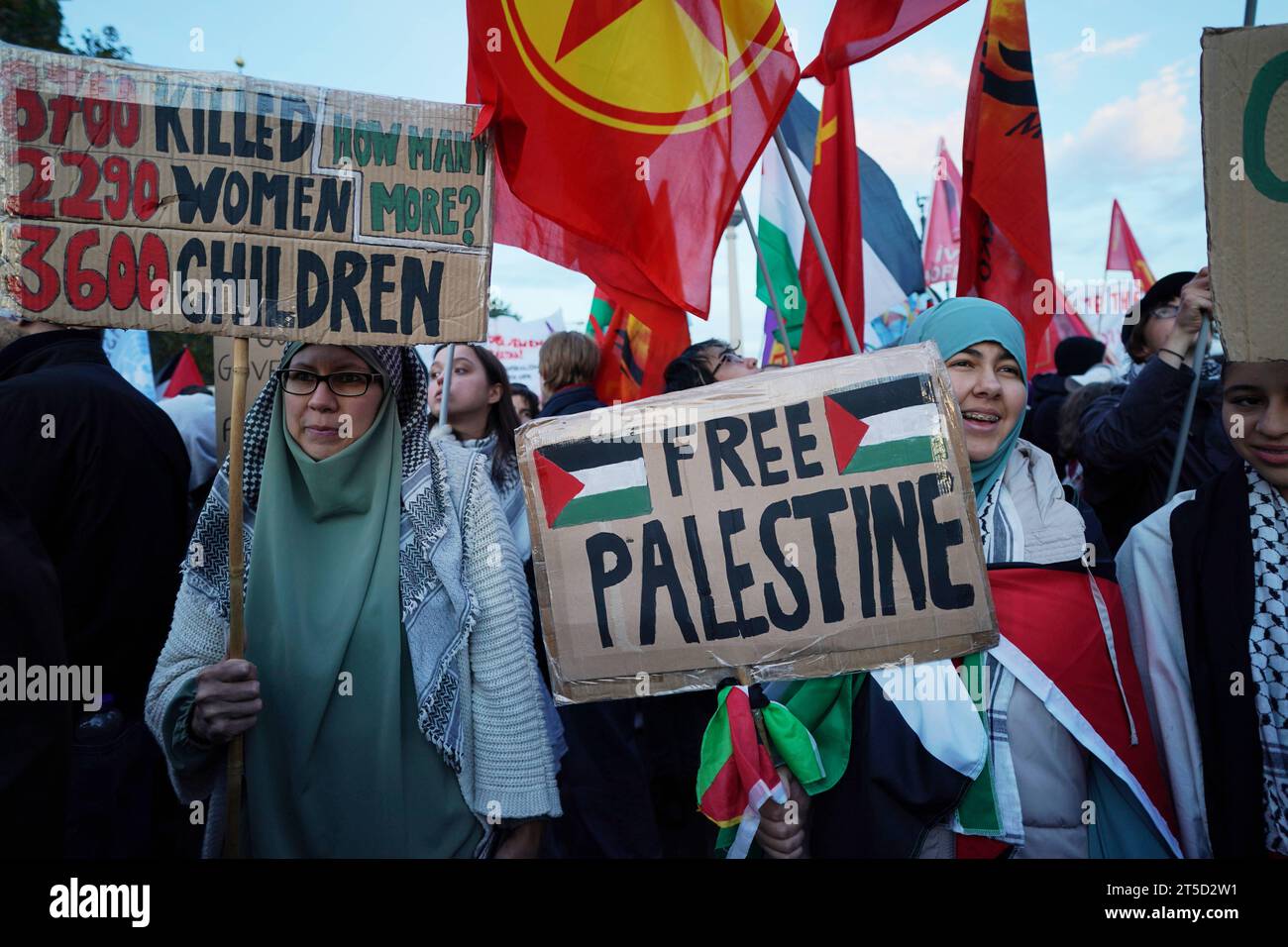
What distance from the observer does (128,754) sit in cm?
249

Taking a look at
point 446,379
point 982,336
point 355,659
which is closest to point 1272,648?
point 982,336

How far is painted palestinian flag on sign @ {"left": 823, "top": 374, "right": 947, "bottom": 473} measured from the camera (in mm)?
1991

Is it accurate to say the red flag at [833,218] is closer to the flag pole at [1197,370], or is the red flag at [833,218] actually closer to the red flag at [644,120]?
the red flag at [644,120]

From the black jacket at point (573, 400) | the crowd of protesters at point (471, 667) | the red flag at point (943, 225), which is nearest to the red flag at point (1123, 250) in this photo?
the red flag at point (943, 225)

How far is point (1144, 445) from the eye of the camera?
3.19 meters

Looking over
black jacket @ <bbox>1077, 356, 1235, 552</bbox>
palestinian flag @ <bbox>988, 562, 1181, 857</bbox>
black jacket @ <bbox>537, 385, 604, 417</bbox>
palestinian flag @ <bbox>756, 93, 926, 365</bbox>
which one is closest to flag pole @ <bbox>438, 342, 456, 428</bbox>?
black jacket @ <bbox>537, 385, 604, 417</bbox>

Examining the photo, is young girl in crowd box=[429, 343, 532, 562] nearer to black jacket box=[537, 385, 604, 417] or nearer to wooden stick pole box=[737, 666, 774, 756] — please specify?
black jacket box=[537, 385, 604, 417]

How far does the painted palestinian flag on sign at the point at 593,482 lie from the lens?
2064mm

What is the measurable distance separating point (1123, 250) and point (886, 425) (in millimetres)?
10123

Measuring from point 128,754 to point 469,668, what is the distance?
1.03 metres

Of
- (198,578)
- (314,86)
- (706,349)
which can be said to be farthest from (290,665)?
(706,349)

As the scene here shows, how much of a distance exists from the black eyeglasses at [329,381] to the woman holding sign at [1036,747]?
1.26 metres

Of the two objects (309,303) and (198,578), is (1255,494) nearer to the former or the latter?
(309,303)
